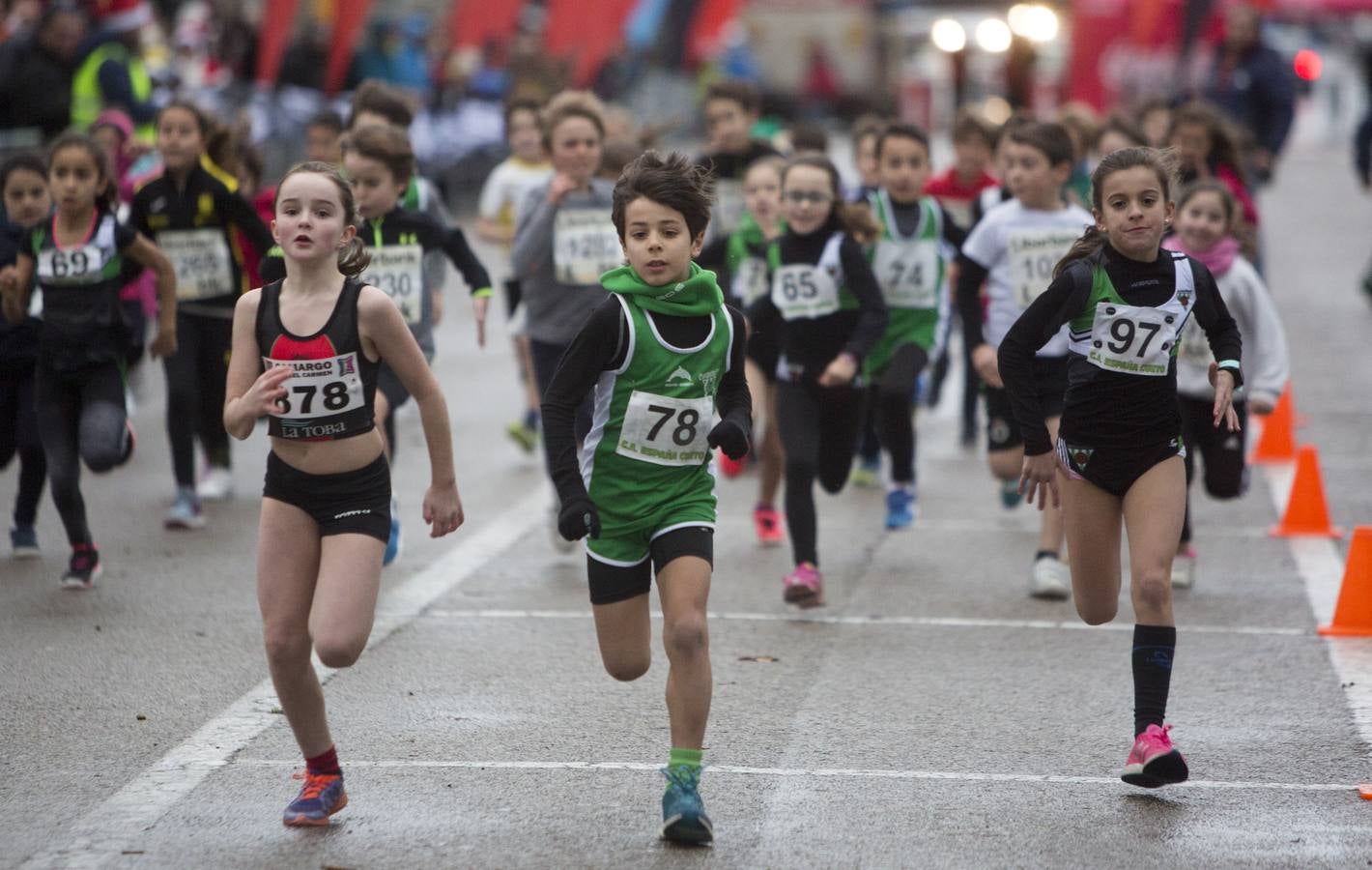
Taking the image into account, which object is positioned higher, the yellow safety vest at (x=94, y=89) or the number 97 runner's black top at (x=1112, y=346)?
the yellow safety vest at (x=94, y=89)

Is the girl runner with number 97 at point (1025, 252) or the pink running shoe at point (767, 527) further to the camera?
the pink running shoe at point (767, 527)

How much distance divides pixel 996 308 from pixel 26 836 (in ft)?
15.5

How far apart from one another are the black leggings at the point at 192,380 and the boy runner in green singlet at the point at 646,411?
15.0 ft

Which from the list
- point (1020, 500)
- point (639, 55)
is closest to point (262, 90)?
point (639, 55)

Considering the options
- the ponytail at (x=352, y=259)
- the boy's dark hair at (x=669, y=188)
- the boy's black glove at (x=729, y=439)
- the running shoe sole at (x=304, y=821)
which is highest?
the boy's dark hair at (x=669, y=188)

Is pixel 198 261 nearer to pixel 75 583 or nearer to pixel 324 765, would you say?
pixel 75 583

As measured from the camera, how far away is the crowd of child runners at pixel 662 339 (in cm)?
518

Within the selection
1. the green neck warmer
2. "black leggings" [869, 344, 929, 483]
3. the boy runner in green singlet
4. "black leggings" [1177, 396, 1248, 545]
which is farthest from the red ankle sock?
"black leggings" [869, 344, 929, 483]

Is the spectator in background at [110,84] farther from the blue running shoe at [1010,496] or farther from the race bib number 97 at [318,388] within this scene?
the race bib number 97 at [318,388]

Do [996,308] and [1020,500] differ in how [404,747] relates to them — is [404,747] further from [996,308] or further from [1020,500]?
[1020,500]

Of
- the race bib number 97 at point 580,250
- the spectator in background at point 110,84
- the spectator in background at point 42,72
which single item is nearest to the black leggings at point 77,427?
the race bib number 97 at point 580,250

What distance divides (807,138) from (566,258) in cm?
326

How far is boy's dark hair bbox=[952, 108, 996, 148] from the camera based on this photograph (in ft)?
37.1

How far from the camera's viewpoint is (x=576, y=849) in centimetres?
494
